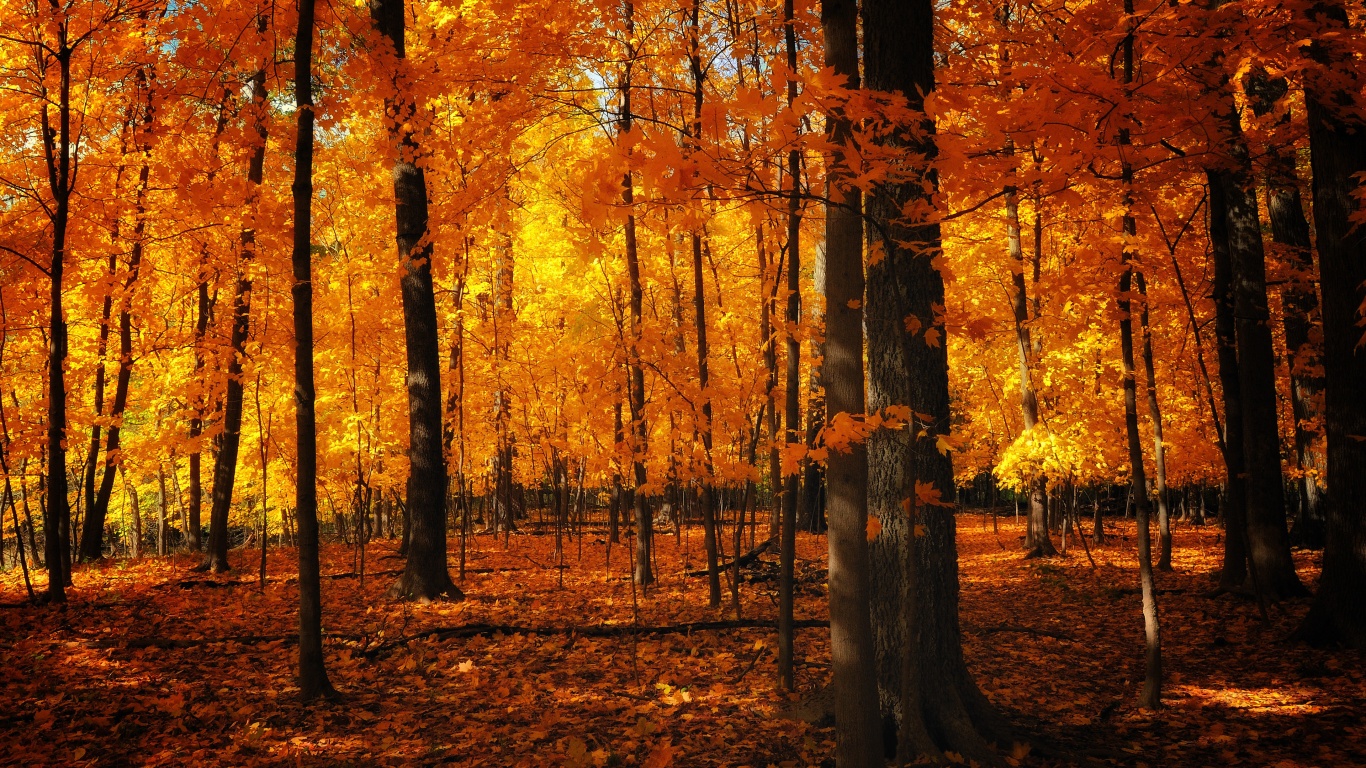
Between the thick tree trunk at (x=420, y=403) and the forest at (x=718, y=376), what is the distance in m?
0.05

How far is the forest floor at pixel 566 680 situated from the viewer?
14.7ft

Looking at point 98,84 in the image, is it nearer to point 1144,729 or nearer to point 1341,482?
point 1144,729

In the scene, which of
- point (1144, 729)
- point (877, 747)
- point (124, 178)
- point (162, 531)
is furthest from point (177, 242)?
point (162, 531)

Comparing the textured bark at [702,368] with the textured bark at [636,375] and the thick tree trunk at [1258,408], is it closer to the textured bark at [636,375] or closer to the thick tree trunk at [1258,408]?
the textured bark at [636,375]

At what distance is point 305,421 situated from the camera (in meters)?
5.27

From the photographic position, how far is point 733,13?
7.67m

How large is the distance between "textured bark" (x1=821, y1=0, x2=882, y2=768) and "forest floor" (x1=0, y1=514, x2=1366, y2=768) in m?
1.03

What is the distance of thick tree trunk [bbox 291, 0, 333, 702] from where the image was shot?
525cm

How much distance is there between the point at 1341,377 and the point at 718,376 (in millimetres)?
5869

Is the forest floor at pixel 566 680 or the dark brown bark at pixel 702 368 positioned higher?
the dark brown bark at pixel 702 368

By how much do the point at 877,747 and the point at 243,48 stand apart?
7159 millimetres

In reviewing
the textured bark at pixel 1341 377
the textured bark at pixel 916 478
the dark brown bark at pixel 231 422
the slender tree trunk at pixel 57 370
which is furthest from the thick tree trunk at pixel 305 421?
the textured bark at pixel 1341 377

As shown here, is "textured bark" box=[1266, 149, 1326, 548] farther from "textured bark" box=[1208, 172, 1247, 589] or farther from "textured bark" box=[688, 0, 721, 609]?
"textured bark" box=[688, 0, 721, 609]

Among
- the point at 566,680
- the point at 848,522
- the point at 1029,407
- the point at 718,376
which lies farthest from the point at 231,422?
the point at 1029,407
